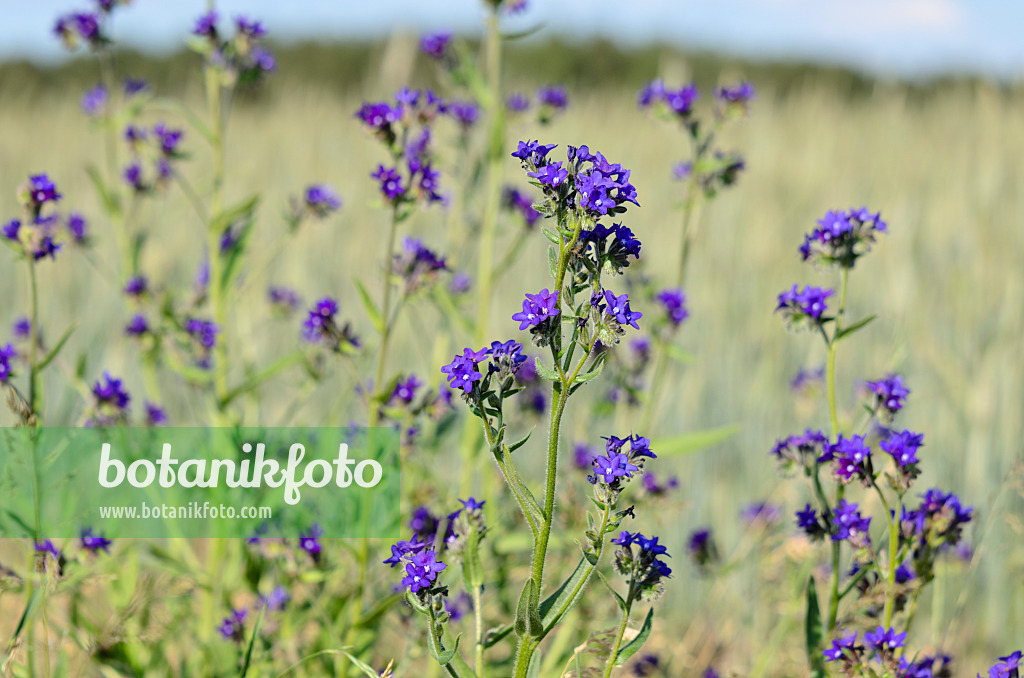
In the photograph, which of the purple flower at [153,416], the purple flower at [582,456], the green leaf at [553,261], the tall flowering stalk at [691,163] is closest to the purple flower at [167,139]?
the purple flower at [153,416]

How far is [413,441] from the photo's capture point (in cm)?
193

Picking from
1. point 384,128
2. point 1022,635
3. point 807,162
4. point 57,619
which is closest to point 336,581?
point 57,619

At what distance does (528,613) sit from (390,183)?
0.96m

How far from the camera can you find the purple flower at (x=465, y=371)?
109 cm

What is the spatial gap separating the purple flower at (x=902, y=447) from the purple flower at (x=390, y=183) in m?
1.04

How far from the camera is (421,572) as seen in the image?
1.14 meters

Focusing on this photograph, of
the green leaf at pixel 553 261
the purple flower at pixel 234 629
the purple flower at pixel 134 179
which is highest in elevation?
the purple flower at pixel 134 179

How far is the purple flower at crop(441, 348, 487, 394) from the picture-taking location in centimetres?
109

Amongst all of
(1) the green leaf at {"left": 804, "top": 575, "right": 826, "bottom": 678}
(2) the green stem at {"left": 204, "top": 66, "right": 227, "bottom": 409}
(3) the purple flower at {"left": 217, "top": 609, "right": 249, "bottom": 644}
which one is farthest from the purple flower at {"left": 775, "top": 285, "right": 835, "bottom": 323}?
(2) the green stem at {"left": 204, "top": 66, "right": 227, "bottom": 409}

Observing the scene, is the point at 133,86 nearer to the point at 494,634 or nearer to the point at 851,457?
the point at 494,634

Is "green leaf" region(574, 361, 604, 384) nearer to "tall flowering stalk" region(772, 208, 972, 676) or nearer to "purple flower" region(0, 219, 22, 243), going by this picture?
"tall flowering stalk" region(772, 208, 972, 676)

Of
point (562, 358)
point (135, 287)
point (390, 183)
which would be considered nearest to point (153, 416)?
point (135, 287)

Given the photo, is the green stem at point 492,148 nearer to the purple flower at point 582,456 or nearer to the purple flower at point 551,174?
the purple flower at point 582,456

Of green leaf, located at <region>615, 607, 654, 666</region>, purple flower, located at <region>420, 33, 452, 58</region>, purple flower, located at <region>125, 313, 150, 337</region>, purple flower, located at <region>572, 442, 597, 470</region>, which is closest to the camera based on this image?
green leaf, located at <region>615, 607, 654, 666</region>
